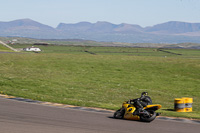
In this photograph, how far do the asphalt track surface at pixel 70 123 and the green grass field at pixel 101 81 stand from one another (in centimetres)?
278

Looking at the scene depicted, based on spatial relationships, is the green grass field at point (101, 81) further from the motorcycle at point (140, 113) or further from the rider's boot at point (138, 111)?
the rider's boot at point (138, 111)

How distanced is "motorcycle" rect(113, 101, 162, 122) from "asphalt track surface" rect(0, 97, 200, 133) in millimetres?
272

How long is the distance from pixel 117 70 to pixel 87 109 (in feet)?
77.8

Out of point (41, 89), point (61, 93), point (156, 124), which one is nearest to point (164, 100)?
point (61, 93)

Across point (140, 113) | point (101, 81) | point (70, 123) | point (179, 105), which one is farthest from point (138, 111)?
point (101, 81)

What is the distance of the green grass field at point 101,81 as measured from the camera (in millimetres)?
24109

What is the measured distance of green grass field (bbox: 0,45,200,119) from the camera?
24.1 m

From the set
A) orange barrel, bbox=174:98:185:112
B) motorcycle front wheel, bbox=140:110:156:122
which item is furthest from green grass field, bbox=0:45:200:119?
motorcycle front wheel, bbox=140:110:156:122

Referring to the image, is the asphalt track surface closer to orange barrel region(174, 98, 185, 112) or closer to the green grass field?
the green grass field

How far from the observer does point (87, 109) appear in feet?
60.5

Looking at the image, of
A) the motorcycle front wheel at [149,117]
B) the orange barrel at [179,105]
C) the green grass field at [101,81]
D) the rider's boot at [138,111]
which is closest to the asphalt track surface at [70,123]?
the motorcycle front wheel at [149,117]

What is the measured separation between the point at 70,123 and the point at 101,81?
19607 mm

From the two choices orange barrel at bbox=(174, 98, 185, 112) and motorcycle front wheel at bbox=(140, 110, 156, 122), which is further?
orange barrel at bbox=(174, 98, 185, 112)

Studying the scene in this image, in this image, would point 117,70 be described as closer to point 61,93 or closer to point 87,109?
point 61,93
